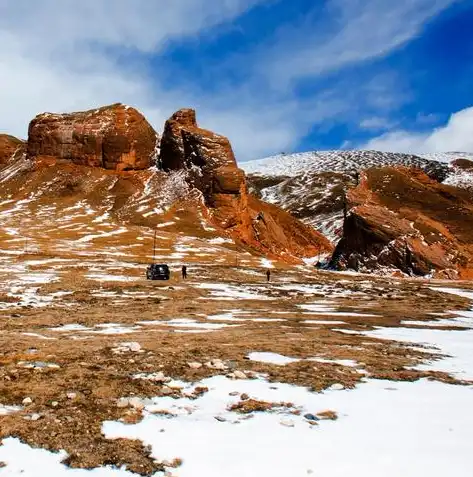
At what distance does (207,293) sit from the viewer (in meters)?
35.0

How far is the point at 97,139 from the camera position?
159625mm

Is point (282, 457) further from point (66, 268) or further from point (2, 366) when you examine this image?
point (66, 268)

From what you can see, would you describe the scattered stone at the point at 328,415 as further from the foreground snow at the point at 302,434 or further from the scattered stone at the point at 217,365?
the scattered stone at the point at 217,365

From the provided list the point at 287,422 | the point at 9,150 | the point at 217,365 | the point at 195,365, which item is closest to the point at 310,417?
the point at 287,422

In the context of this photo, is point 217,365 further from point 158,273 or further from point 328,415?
point 158,273

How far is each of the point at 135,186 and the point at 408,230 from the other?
8812cm

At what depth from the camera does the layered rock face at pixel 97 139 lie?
160 metres

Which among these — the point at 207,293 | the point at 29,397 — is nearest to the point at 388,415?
the point at 29,397

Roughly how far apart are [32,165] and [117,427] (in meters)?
172

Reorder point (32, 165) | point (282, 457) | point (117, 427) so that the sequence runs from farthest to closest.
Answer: point (32, 165)
point (117, 427)
point (282, 457)

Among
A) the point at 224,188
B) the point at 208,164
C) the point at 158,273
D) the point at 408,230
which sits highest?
the point at 208,164

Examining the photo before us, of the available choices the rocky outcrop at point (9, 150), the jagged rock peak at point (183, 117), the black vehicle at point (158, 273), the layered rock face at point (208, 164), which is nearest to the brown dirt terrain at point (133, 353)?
the black vehicle at point (158, 273)

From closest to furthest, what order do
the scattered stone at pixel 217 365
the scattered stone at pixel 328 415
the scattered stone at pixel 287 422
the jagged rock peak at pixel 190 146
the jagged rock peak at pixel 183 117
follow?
1. the scattered stone at pixel 287 422
2. the scattered stone at pixel 328 415
3. the scattered stone at pixel 217 365
4. the jagged rock peak at pixel 190 146
5. the jagged rock peak at pixel 183 117

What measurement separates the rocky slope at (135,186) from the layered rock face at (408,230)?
2246 cm
